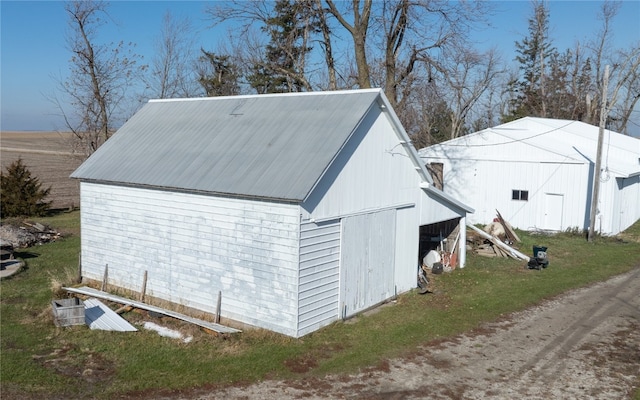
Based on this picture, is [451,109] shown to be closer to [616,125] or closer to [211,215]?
[616,125]

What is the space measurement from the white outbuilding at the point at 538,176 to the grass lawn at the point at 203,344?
1007 cm

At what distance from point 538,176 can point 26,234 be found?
23.4 metres

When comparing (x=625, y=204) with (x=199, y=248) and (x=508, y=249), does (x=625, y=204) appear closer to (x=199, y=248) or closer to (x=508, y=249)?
(x=508, y=249)

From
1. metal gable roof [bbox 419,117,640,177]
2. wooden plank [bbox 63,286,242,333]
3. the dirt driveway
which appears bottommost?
the dirt driveway

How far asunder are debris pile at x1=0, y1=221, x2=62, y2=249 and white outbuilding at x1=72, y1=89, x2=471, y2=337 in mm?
7849

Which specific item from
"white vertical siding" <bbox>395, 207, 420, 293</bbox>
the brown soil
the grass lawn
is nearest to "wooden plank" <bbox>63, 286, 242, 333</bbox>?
the grass lawn

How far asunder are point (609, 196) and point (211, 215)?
69.8 ft

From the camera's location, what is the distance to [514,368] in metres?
11.1

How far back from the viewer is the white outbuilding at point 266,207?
1245cm

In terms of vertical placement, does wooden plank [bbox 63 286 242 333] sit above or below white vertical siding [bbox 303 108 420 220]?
below

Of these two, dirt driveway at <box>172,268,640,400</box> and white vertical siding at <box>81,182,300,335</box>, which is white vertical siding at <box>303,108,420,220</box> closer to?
white vertical siding at <box>81,182,300,335</box>

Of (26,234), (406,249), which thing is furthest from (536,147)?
(26,234)

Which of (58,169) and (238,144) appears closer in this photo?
(238,144)

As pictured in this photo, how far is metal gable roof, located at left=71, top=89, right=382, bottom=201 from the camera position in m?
12.8
